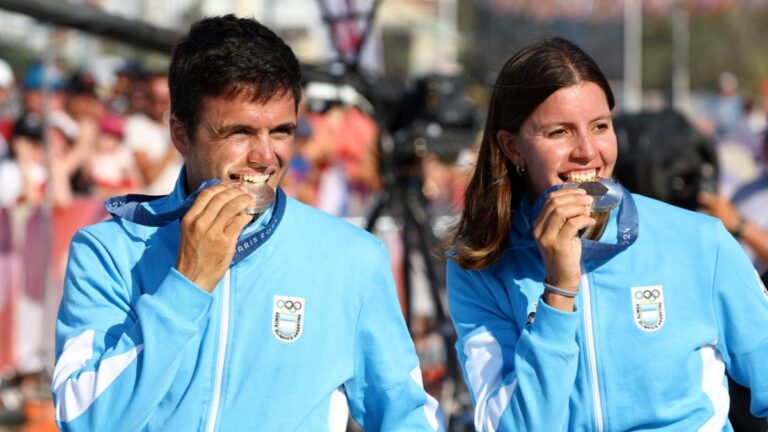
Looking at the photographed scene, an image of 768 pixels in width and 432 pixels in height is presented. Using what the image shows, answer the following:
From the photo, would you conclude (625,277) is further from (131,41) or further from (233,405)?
(131,41)

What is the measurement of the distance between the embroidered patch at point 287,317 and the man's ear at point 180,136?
43cm

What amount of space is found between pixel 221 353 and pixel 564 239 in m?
0.82

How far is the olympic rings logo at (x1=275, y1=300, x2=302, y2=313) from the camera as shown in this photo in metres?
2.73

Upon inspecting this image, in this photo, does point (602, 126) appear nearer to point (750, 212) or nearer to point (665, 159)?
point (665, 159)

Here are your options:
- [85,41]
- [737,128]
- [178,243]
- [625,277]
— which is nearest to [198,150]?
[178,243]

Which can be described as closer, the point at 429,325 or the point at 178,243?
the point at 178,243

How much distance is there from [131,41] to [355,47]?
1.32m

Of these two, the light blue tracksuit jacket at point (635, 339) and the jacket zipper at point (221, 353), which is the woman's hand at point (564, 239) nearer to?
the light blue tracksuit jacket at point (635, 339)

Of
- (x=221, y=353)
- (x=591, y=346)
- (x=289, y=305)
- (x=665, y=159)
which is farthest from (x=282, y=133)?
(x=665, y=159)

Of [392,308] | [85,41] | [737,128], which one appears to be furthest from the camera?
[737,128]

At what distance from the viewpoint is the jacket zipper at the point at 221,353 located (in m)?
2.61

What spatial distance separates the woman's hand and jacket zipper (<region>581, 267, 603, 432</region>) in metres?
0.16

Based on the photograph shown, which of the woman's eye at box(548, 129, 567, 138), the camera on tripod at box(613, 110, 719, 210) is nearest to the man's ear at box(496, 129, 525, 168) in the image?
the woman's eye at box(548, 129, 567, 138)

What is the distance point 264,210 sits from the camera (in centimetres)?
263
